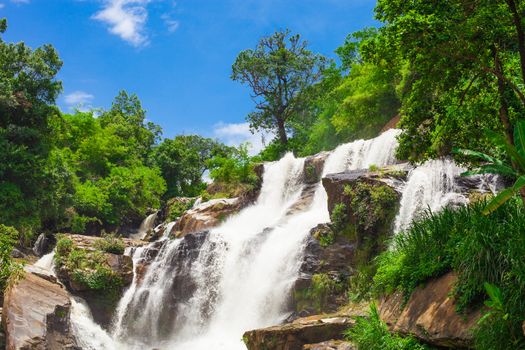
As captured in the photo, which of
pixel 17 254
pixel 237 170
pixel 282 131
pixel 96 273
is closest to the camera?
pixel 96 273

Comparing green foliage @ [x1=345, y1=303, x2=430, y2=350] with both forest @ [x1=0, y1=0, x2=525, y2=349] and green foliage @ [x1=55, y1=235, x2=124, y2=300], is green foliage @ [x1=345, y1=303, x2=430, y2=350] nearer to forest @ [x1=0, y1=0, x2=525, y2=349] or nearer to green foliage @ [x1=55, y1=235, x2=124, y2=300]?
forest @ [x1=0, y1=0, x2=525, y2=349]

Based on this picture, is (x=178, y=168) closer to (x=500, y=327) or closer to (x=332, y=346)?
(x=332, y=346)

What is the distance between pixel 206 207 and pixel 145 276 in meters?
7.51

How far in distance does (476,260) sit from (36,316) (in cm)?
1376

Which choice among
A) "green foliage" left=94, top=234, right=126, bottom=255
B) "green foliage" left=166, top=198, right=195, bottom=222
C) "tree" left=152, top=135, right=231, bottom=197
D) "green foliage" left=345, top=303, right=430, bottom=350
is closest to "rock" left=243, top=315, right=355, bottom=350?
"green foliage" left=345, top=303, right=430, bottom=350

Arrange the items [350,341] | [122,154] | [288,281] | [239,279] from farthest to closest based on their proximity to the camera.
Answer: [122,154]
[239,279]
[288,281]
[350,341]

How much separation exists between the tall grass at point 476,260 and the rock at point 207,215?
1918cm

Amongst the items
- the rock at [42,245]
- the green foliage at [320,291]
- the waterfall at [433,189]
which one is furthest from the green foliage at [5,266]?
the waterfall at [433,189]

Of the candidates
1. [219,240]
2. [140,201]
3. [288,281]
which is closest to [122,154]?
[140,201]

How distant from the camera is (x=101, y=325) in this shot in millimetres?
22016

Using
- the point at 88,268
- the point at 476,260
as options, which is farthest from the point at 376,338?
the point at 88,268

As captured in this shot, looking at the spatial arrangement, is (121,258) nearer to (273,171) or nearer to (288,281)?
(288,281)

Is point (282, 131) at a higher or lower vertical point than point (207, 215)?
higher

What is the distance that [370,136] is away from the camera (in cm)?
3475
